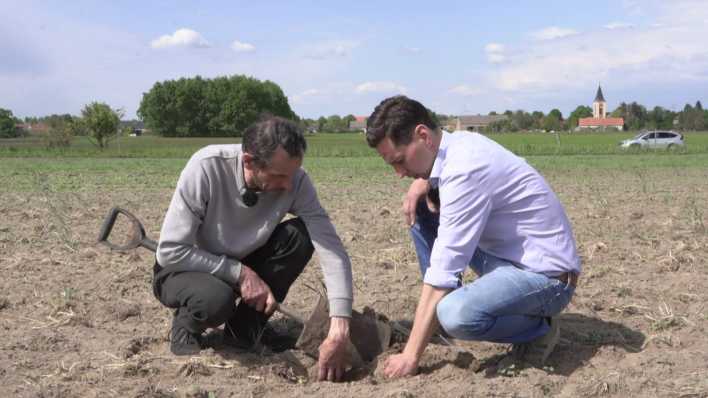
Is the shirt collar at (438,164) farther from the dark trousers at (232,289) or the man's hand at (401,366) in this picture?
the dark trousers at (232,289)

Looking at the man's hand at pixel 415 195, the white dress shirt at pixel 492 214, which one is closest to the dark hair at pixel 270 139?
the white dress shirt at pixel 492 214

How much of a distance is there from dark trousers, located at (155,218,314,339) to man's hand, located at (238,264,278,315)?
92 millimetres

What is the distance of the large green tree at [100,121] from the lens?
5134 centimetres

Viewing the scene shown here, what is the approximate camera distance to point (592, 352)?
3.79 meters

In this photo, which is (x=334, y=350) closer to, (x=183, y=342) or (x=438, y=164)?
(x=183, y=342)

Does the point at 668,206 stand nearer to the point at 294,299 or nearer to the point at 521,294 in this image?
the point at 294,299

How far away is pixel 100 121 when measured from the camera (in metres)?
51.5

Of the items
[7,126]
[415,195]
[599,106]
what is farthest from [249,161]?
[599,106]

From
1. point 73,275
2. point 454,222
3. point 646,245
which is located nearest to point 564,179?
point 646,245

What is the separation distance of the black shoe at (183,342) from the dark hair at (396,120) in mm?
1486

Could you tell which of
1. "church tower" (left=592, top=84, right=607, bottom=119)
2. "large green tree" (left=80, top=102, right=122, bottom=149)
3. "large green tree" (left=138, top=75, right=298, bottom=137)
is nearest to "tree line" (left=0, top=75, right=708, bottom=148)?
"large green tree" (left=138, top=75, right=298, bottom=137)

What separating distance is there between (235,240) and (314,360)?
0.78 metres

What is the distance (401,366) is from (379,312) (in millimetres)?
1314

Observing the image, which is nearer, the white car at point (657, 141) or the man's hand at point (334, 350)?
the man's hand at point (334, 350)
